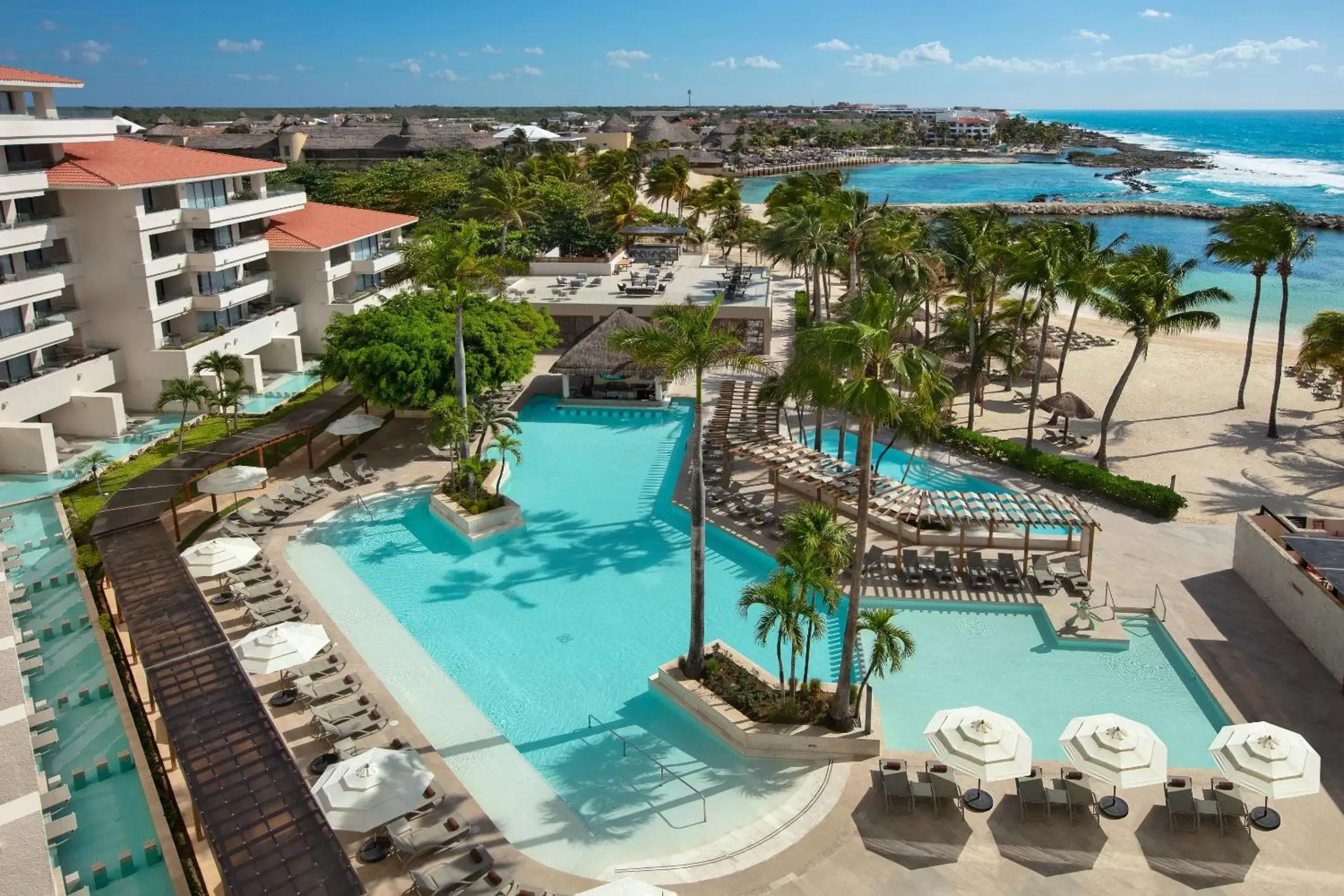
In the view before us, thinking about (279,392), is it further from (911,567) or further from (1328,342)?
(1328,342)

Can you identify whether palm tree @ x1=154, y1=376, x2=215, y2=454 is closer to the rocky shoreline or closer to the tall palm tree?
the tall palm tree

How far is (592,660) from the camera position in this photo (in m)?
20.9

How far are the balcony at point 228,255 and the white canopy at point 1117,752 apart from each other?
3498 centimetres

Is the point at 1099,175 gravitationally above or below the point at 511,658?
above

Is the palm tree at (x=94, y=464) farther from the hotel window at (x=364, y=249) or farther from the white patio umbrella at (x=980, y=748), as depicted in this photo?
the white patio umbrella at (x=980, y=748)

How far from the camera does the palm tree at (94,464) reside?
1125 inches

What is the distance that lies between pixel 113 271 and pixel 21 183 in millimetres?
4549

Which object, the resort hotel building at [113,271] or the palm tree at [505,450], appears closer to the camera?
the palm tree at [505,450]

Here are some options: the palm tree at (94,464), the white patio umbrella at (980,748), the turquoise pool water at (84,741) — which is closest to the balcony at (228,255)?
the palm tree at (94,464)

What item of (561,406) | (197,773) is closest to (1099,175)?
(561,406)

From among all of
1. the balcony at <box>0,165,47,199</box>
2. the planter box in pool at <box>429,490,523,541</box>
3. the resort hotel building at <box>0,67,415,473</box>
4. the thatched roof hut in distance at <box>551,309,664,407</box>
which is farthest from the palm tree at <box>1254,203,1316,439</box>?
the balcony at <box>0,165,47,199</box>

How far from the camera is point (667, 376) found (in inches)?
786

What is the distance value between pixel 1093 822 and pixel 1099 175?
178181 millimetres

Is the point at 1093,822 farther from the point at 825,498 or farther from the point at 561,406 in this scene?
the point at 561,406
